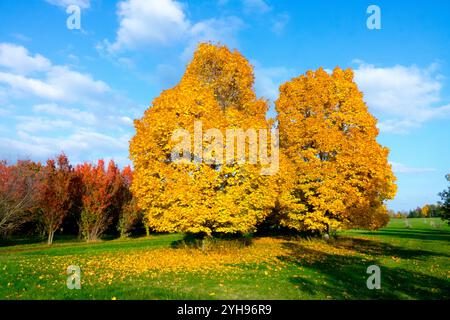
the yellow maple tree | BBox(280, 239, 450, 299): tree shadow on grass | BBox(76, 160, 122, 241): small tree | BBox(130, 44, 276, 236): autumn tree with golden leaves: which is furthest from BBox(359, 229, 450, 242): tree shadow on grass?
BBox(76, 160, 122, 241): small tree

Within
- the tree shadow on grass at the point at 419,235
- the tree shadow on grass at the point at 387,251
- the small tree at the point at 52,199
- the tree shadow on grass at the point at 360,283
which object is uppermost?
the small tree at the point at 52,199

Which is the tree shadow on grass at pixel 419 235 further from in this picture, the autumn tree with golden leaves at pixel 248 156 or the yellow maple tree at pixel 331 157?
the autumn tree with golden leaves at pixel 248 156

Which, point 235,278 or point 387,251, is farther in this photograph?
point 387,251

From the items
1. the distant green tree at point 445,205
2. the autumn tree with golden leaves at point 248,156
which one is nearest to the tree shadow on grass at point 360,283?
the autumn tree with golden leaves at point 248,156

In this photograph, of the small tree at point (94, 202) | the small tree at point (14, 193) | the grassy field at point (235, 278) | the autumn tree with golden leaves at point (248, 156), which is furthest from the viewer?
the small tree at point (94, 202)

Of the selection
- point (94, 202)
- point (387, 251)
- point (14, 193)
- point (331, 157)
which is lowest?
point (387, 251)

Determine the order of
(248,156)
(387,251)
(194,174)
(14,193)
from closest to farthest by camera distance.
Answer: (194,174) < (248,156) < (387,251) < (14,193)

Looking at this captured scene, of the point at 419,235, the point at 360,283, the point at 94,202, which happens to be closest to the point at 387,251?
the point at 360,283

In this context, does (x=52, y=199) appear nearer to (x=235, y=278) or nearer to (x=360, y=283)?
(x=235, y=278)

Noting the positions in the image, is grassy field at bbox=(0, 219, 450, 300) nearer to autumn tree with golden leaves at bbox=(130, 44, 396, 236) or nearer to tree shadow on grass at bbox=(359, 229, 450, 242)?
autumn tree with golden leaves at bbox=(130, 44, 396, 236)

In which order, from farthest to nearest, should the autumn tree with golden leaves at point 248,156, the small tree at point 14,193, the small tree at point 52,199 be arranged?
the small tree at point 52,199 → the small tree at point 14,193 → the autumn tree with golden leaves at point 248,156

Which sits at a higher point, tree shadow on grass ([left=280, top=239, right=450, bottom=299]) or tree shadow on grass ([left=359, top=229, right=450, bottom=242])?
tree shadow on grass ([left=280, top=239, right=450, bottom=299])

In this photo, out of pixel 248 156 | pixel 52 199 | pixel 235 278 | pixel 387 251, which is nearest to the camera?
pixel 235 278

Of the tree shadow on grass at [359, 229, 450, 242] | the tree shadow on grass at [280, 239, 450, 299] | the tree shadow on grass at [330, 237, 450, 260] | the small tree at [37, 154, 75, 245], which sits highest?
the small tree at [37, 154, 75, 245]
